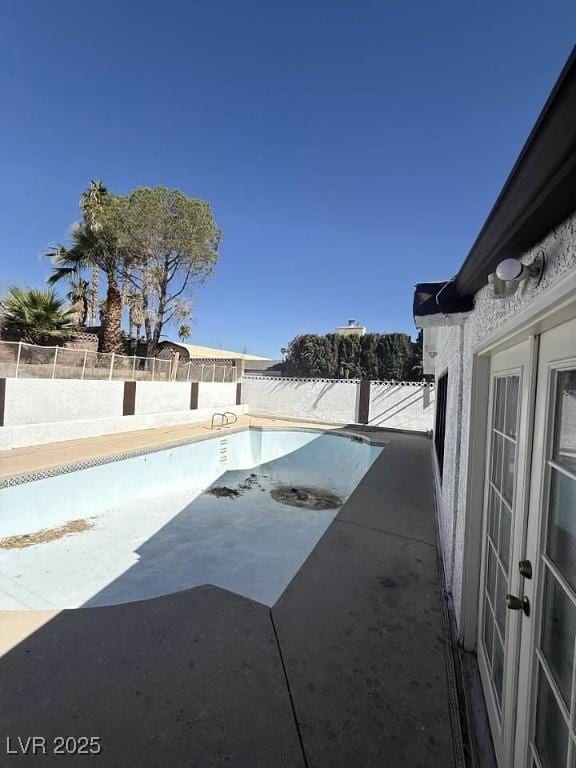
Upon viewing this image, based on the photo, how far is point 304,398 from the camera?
18094mm

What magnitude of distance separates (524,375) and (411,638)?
209 centimetres

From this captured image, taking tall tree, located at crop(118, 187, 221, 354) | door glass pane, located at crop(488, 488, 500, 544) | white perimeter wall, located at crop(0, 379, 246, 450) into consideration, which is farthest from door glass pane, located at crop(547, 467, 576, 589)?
tall tree, located at crop(118, 187, 221, 354)

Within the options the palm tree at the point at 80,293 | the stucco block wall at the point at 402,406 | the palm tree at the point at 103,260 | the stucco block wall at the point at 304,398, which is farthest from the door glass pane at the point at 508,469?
the palm tree at the point at 80,293

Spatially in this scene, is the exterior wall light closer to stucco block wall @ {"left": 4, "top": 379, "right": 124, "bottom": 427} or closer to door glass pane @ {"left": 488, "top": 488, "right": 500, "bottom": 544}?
door glass pane @ {"left": 488, "top": 488, "right": 500, "bottom": 544}

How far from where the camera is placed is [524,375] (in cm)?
148

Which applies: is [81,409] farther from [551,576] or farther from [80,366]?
[551,576]

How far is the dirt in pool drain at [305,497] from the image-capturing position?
7.95m

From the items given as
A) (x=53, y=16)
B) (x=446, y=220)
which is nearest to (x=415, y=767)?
(x=446, y=220)

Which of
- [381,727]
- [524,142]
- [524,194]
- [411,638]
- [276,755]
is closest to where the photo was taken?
[524,142]

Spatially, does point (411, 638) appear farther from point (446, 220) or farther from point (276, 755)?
point (446, 220)

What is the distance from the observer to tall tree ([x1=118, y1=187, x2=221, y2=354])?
16359 millimetres

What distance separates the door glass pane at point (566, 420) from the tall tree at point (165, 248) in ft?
61.0

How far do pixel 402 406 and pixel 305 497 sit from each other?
8915mm

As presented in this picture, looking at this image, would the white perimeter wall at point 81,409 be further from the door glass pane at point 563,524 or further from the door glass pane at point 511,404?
the door glass pane at point 563,524
